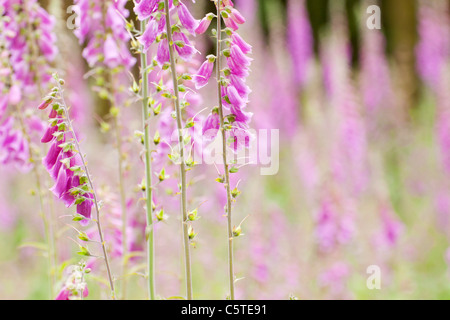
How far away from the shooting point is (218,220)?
4508 mm

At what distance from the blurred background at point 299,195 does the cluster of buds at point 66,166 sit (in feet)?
1.22

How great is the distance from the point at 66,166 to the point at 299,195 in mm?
3707

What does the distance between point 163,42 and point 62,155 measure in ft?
1.35

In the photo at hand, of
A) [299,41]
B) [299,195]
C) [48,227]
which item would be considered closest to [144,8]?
[48,227]

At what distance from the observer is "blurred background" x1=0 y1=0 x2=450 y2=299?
2775 mm

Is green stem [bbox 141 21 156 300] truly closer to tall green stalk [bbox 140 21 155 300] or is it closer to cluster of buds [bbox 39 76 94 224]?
tall green stalk [bbox 140 21 155 300]

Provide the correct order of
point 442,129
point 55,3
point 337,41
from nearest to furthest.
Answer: point 55,3
point 442,129
point 337,41

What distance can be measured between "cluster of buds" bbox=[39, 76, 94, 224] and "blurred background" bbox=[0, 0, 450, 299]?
0.37 metres

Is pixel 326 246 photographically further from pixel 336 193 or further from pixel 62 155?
pixel 62 155

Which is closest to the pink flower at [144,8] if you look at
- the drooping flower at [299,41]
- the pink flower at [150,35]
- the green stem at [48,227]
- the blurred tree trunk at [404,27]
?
the pink flower at [150,35]

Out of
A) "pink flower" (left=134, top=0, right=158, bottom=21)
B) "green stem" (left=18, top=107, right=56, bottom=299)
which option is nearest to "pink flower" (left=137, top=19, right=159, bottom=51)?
"pink flower" (left=134, top=0, right=158, bottom=21)

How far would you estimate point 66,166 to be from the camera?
1.50 metres

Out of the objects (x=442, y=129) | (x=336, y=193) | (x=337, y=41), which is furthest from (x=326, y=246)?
(x=337, y=41)

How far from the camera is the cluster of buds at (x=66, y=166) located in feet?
4.85
